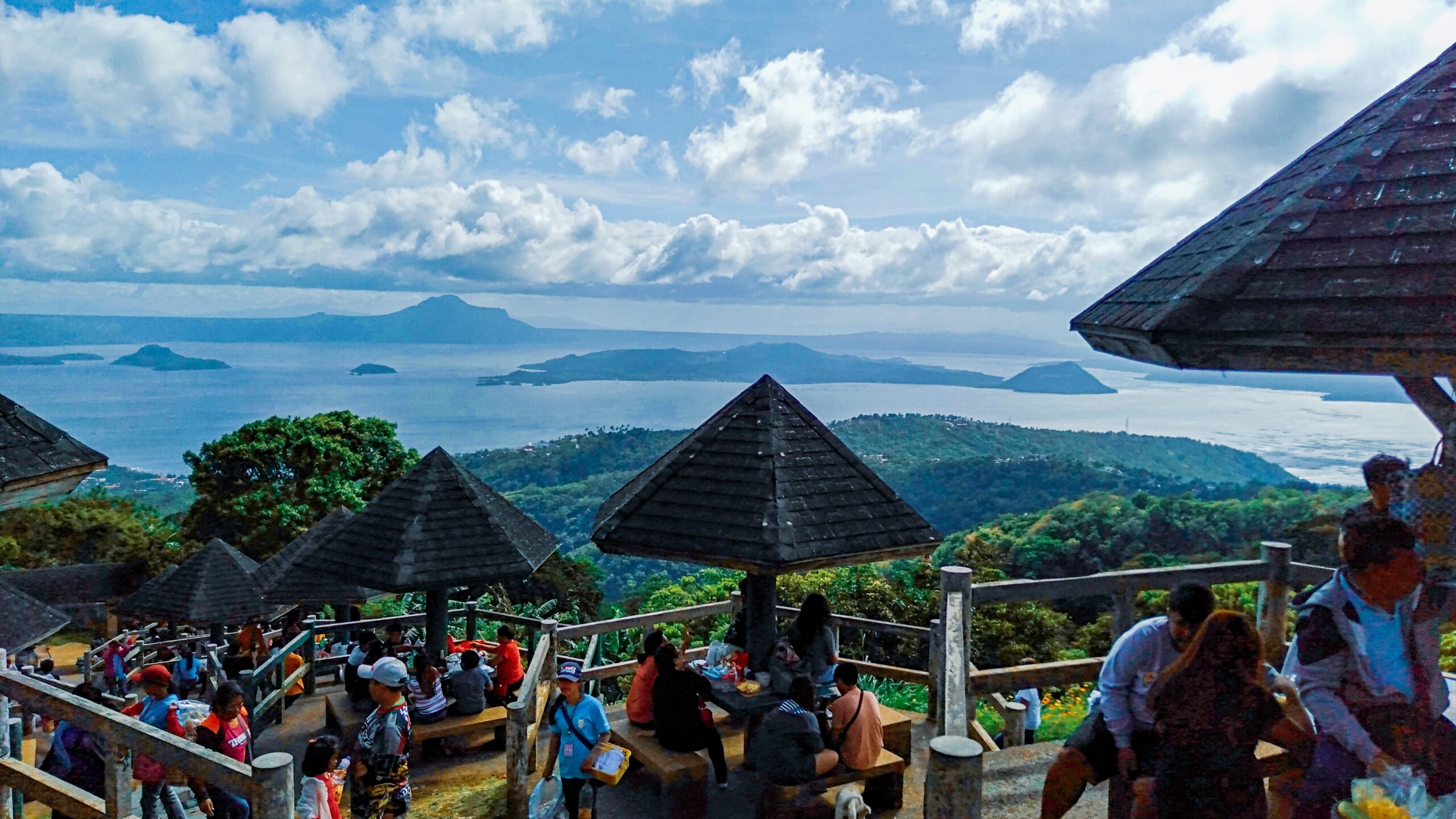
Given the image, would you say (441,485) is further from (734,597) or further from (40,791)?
(40,791)

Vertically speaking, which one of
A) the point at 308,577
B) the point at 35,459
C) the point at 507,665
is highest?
the point at 35,459

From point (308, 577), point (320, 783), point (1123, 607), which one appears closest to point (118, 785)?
point (320, 783)

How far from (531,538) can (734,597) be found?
2.43 m

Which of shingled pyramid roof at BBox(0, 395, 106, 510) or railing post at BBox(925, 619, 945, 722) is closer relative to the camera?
shingled pyramid roof at BBox(0, 395, 106, 510)

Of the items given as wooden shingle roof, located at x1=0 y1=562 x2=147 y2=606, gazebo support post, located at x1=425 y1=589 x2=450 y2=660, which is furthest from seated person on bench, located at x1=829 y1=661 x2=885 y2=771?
wooden shingle roof, located at x1=0 y1=562 x2=147 y2=606

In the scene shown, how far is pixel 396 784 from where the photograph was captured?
650cm

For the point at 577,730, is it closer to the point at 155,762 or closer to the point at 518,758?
the point at 518,758

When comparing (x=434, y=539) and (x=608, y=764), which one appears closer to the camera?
(x=608, y=764)

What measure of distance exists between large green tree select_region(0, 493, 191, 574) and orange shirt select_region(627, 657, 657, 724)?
36538mm

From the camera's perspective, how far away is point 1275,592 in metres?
6.53

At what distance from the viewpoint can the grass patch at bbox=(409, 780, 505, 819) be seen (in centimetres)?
785

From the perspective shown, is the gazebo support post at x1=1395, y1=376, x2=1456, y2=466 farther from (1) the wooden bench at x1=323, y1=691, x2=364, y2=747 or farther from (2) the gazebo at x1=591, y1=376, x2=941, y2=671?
(1) the wooden bench at x1=323, y1=691, x2=364, y2=747

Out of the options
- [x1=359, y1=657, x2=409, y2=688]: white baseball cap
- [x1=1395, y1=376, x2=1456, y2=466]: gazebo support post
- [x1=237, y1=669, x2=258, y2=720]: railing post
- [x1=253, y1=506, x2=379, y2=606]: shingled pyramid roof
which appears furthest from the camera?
[x1=253, y1=506, x2=379, y2=606]: shingled pyramid roof

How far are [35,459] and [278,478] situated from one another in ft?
98.3
